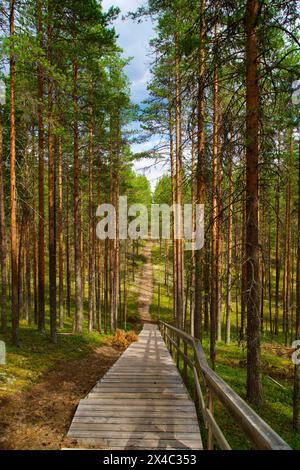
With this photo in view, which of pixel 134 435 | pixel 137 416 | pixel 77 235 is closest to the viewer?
pixel 134 435

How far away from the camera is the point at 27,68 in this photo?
12.6m

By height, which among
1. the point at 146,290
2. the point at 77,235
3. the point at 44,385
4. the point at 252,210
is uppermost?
the point at 252,210

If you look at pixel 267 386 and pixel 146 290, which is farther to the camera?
pixel 146 290

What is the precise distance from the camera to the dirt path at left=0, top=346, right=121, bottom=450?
475 cm

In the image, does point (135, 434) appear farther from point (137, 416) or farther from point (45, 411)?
point (45, 411)

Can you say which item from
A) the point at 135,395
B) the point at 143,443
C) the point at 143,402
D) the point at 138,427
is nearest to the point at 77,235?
the point at 135,395

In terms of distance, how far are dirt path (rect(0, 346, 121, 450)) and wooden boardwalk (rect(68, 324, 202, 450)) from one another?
0.36 metres

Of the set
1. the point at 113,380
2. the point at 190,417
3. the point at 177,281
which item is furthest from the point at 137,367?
the point at 177,281

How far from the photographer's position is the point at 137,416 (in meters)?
5.19

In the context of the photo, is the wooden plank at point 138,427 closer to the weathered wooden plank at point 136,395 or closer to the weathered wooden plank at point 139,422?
the weathered wooden plank at point 139,422

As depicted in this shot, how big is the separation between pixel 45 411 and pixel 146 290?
142 feet

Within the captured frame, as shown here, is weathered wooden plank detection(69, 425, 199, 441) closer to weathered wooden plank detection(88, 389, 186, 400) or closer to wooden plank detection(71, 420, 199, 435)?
wooden plank detection(71, 420, 199, 435)

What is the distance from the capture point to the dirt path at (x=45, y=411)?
4754 millimetres

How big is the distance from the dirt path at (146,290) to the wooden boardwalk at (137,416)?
31589 millimetres
